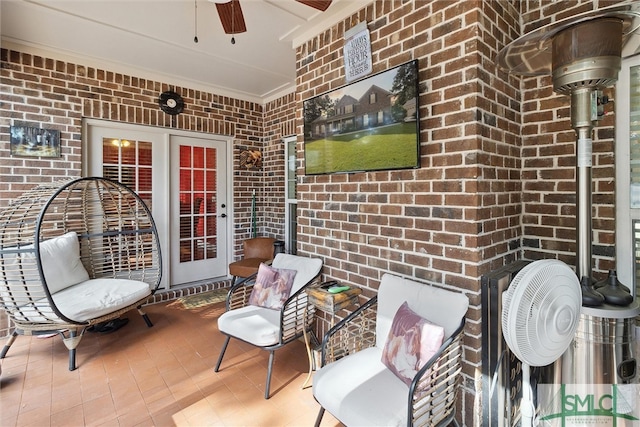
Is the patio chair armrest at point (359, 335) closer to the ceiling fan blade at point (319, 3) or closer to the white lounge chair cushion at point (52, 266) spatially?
the ceiling fan blade at point (319, 3)

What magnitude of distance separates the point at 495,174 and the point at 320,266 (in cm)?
145

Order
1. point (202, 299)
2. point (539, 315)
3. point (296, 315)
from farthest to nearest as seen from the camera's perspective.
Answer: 1. point (202, 299)
2. point (296, 315)
3. point (539, 315)

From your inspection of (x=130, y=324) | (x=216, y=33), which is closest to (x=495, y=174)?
(x=216, y=33)

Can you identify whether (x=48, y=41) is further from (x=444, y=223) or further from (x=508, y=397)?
(x=508, y=397)

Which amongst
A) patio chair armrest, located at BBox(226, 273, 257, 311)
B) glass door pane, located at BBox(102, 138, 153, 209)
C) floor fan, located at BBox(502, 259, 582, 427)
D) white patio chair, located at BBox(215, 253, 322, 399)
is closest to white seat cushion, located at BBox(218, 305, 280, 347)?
white patio chair, located at BBox(215, 253, 322, 399)

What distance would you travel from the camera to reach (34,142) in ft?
10.2

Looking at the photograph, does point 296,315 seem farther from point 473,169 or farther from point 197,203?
point 197,203

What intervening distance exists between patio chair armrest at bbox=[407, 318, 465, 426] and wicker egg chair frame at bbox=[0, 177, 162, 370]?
2.61m

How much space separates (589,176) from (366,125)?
4.26 ft

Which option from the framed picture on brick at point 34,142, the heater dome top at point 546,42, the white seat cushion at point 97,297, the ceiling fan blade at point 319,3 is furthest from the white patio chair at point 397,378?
the framed picture on brick at point 34,142

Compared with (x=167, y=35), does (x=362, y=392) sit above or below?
below

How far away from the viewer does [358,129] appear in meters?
2.30

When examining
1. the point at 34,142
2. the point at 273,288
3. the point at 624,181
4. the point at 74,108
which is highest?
the point at 74,108

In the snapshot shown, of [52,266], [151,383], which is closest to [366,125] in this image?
[151,383]
